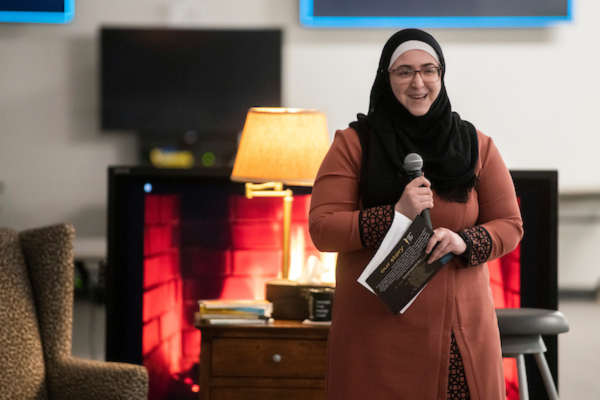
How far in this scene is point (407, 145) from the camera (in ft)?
4.25

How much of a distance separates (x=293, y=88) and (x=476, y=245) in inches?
73.6

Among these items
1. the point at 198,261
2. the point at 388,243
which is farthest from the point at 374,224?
the point at 198,261

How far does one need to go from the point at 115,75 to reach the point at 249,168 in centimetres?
125

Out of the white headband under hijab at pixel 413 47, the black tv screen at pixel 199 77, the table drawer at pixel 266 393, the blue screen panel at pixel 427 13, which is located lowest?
the table drawer at pixel 266 393

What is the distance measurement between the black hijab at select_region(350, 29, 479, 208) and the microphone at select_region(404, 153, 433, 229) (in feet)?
0.09

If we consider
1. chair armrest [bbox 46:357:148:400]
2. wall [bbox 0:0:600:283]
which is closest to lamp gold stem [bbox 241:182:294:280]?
chair armrest [bbox 46:357:148:400]

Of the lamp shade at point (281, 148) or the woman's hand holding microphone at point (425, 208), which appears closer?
the woman's hand holding microphone at point (425, 208)

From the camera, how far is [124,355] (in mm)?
2439

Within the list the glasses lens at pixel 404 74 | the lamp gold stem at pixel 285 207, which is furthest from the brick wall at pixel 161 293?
the glasses lens at pixel 404 74

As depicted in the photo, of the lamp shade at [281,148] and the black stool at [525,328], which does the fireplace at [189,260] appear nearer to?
the lamp shade at [281,148]

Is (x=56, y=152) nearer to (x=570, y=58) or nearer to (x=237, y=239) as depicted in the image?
(x=237, y=239)

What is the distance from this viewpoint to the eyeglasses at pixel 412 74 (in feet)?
4.24

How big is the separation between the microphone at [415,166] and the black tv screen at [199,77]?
173 cm

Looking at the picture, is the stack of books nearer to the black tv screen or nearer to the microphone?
the microphone
